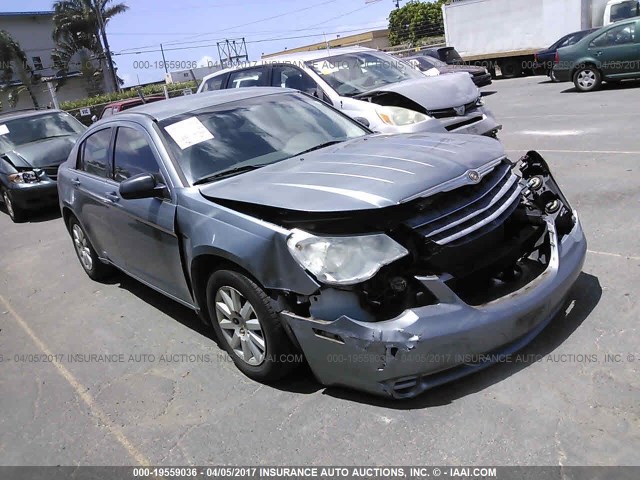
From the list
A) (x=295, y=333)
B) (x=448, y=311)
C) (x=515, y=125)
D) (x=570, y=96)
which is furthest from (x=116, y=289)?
(x=570, y=96)

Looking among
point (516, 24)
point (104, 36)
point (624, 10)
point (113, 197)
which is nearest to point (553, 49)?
point (624, 10)

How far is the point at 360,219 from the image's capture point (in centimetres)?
297

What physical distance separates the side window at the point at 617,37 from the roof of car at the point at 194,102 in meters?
11.9

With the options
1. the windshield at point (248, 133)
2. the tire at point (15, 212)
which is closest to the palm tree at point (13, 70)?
the tire at point (15, 212)

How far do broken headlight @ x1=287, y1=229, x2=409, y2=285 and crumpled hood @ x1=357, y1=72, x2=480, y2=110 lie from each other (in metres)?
4.83

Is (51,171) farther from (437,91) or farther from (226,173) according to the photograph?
(226,173)

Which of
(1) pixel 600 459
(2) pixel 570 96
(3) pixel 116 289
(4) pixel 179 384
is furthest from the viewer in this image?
(2) pixel 570 96

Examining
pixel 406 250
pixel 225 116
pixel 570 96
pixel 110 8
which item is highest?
pixel 110 8

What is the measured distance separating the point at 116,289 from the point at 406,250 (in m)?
3.71

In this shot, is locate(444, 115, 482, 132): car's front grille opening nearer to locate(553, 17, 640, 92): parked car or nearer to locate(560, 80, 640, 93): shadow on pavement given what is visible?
locate(553, 17, 640, 92): parked car

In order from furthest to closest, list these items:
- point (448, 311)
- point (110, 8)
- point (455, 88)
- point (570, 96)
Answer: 1. point (110, 8)
2. point (570, 96)
3. point (455, 88)
4. point (448, 311)

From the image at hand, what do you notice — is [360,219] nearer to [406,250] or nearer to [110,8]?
[406,250]

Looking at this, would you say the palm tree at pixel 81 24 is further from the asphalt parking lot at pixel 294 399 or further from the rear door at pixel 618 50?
the asphalt parking lot at pixel 294 399

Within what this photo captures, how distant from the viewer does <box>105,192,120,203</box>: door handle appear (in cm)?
453
